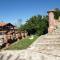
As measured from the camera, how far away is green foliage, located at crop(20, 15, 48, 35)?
2309 centimetres

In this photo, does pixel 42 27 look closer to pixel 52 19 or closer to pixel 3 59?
pixel 52 19

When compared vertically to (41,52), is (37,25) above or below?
above

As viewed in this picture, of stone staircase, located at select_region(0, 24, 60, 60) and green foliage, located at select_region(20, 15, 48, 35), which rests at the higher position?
green foliage, located at select_region(20, 15, 48, 35)

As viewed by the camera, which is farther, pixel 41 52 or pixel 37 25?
pixel 37 25

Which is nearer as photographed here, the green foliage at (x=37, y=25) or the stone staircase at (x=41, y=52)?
the stone staircase at (x=41, y=52)

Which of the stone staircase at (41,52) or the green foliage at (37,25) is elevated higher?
the green foliage at (37,25)

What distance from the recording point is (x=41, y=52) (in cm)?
1504

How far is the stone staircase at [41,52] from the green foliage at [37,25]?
4.74 meters

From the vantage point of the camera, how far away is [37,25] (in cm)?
2411

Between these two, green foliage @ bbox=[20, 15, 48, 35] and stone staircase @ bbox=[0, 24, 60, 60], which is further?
green foliage @ bbox=[20, 15, 48, 35]

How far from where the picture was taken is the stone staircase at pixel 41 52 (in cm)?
1350

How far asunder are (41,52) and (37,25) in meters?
9.30

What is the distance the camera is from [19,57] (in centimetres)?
1373

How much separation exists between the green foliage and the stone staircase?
4736 mm
